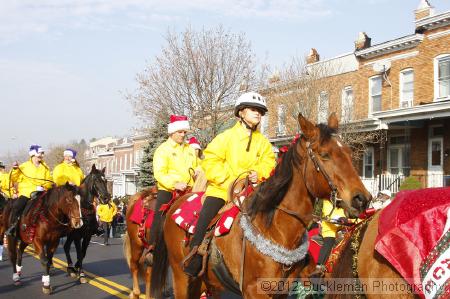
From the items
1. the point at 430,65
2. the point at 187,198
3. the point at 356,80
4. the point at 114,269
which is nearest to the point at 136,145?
the point at 356,80

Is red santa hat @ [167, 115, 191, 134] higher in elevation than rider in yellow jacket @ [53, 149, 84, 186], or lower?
higher

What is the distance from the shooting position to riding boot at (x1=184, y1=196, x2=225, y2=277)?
546 centimetres

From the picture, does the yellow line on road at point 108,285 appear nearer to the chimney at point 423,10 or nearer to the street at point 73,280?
the street at point 73,280

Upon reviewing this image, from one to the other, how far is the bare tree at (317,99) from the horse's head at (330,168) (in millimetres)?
18139

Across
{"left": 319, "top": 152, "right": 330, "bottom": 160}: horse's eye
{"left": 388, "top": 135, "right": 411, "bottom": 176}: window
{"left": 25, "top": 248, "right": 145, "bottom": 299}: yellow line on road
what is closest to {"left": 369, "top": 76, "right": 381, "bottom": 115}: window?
{"left": 388, "top": 135, "right": 411, "bottom": 176}: window

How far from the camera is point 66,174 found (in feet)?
38.0

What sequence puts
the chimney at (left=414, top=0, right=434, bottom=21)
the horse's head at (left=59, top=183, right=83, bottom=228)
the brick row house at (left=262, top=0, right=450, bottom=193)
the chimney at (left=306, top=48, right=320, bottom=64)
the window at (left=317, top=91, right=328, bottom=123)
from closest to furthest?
the horse's head at (left=59, top=183, right=83, bottom=228) → the brick row house at (left=262, top=0, right=450, bottom=193) → the chimney at (left=414, top=0, right=434, bottom=21) → the window at (left=317, top=91, right=328, bottom=123) → the chimney at (left=306, top=48, right=320, bottom=64)

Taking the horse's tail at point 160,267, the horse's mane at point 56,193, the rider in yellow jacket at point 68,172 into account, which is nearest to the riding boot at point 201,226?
the horse's tail at point 160,267

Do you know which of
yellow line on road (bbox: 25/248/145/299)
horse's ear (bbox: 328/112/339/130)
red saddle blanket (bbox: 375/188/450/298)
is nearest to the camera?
red saddle blanket (bbox: 375/188/450/298)

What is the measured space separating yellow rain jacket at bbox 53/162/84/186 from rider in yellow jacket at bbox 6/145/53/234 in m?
0.21

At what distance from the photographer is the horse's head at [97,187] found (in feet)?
35.6

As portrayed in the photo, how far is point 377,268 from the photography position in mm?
3873

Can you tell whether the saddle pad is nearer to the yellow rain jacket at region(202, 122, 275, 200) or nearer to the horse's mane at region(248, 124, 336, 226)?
the yellow rain jacket at region(202, 122, 275, 200)

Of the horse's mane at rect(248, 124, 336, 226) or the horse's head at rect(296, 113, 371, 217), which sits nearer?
the horse's head at rect(296, 113, 371, 217)
